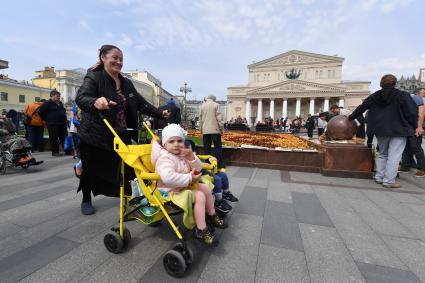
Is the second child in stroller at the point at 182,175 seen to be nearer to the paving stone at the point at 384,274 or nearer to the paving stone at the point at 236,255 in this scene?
the paving stone at the point at 236,255

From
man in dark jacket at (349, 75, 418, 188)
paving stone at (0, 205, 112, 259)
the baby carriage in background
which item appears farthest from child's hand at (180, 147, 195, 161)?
the baby carriage in background

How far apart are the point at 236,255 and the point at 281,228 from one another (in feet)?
2.79

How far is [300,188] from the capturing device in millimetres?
4551

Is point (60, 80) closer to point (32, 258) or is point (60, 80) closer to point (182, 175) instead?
point (32, 258)

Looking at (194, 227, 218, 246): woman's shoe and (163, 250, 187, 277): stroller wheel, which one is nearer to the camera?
(163, 250, 187, 277): stroller wheel

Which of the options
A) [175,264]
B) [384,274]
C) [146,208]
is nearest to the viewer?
[175,264]

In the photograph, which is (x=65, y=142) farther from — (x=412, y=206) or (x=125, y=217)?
(x=412, y=206)

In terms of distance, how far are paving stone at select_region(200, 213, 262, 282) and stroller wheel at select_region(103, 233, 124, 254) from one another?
2.73 ft

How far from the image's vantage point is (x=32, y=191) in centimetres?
402

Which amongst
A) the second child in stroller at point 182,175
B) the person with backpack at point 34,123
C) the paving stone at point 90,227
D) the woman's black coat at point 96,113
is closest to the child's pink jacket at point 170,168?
the second child in stroller at point 182,175

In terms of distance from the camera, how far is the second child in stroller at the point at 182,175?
1979 millimetres

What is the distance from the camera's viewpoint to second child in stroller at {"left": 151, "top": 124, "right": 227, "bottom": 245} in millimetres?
1979

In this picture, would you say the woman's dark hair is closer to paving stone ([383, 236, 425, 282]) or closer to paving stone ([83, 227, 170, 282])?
paving stone ([83, 227, 170, 282])

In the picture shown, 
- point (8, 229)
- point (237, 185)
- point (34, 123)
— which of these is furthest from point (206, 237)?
point (34, 123)
